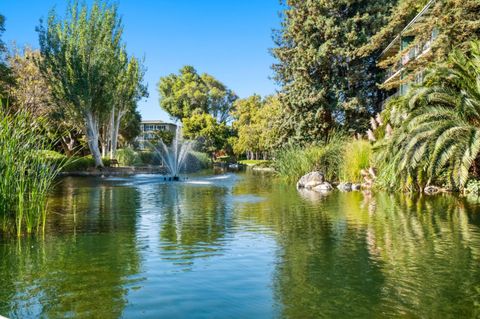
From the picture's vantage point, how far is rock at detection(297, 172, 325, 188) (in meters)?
20.7

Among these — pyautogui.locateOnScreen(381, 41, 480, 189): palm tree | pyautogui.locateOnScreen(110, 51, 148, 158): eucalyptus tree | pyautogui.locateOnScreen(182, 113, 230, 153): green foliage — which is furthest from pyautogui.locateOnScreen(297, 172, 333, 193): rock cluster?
pyautogui.locateOnScreen(182, 113, 230, 153): green foliage

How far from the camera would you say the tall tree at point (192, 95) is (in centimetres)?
8212

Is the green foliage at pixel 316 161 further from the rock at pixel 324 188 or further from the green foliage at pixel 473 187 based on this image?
the green foliage at pixel 473 187

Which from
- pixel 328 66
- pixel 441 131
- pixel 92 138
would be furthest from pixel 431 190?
pixel 92 138

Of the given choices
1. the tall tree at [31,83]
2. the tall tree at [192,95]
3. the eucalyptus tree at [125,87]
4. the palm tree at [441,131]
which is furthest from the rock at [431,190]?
the tall tree at [192,95]

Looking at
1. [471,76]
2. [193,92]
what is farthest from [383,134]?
[193,92]

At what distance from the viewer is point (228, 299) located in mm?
5117

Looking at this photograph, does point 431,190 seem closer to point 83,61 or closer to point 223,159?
point 83,61

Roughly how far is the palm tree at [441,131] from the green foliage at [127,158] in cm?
2753

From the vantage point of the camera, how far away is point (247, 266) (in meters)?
6.55

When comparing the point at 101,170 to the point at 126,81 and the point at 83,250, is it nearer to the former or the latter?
the point at 126,81

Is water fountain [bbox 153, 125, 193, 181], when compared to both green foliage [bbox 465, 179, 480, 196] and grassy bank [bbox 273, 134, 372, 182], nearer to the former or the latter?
grassy bank [bbox 273, 134, 372, 182]

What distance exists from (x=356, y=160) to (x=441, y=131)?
4798 millimetres

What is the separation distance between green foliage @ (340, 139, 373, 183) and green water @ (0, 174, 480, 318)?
7811 millimetres
